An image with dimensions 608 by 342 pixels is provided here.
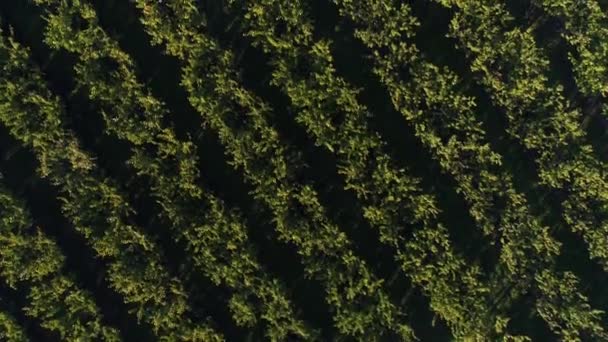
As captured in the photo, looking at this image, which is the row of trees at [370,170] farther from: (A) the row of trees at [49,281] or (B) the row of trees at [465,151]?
(A) the row of trees at [49,281]

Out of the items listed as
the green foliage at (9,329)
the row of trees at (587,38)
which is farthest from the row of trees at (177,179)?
the row of trees at (587,38)

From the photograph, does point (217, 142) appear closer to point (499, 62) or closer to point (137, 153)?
point (137, 153)

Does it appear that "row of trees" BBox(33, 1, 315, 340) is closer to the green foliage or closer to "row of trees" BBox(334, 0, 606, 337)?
the green foliage

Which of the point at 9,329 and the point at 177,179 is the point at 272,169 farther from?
the point at 9,329

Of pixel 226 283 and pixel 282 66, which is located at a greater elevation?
pixel 282 66

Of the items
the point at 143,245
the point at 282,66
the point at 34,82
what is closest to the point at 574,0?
the point at 282,66

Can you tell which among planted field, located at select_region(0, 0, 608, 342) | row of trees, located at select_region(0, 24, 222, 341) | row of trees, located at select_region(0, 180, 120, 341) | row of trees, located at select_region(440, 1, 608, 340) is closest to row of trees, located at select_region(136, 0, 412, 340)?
planted field, located at select_region(0, 0, 608, 342)
